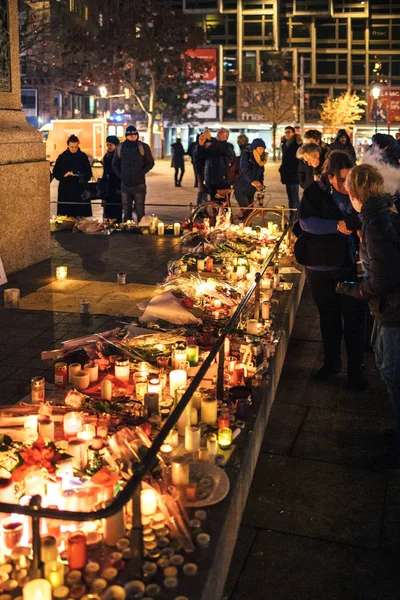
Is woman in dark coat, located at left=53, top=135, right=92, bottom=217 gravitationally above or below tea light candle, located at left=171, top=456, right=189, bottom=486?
above

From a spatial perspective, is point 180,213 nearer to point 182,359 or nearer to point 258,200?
point 258,200

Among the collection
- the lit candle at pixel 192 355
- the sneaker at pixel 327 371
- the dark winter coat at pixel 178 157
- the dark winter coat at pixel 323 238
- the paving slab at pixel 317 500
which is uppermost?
the dark winter coat at pixel 178 157

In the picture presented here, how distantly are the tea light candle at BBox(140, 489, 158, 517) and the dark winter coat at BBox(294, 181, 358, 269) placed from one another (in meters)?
3.12

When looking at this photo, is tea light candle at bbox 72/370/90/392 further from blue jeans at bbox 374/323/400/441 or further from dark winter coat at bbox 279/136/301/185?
dark winter coat at bbox 279/136/301/185

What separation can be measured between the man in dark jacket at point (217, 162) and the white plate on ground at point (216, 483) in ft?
39.4

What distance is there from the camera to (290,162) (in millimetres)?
16250

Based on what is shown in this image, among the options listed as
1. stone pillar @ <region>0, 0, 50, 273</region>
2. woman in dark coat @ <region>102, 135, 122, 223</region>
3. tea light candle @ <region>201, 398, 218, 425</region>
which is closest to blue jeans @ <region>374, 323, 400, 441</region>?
tea light candle @ <region>201, 398, 218, 425</region>

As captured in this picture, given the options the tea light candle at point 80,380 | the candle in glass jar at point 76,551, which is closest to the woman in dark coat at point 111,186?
the tea light candle at point 80,380

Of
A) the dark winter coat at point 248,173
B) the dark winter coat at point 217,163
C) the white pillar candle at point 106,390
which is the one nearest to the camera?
the white pillar candle at point 106,390

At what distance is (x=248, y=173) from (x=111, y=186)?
108 inches

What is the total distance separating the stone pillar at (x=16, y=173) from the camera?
980cm

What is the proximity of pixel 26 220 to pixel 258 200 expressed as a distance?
213 inches

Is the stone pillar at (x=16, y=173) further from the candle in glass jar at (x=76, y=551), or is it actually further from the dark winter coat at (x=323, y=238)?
the candle in glass jar at (x=76, y=551)

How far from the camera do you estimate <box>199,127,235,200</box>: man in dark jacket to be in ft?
51.9
